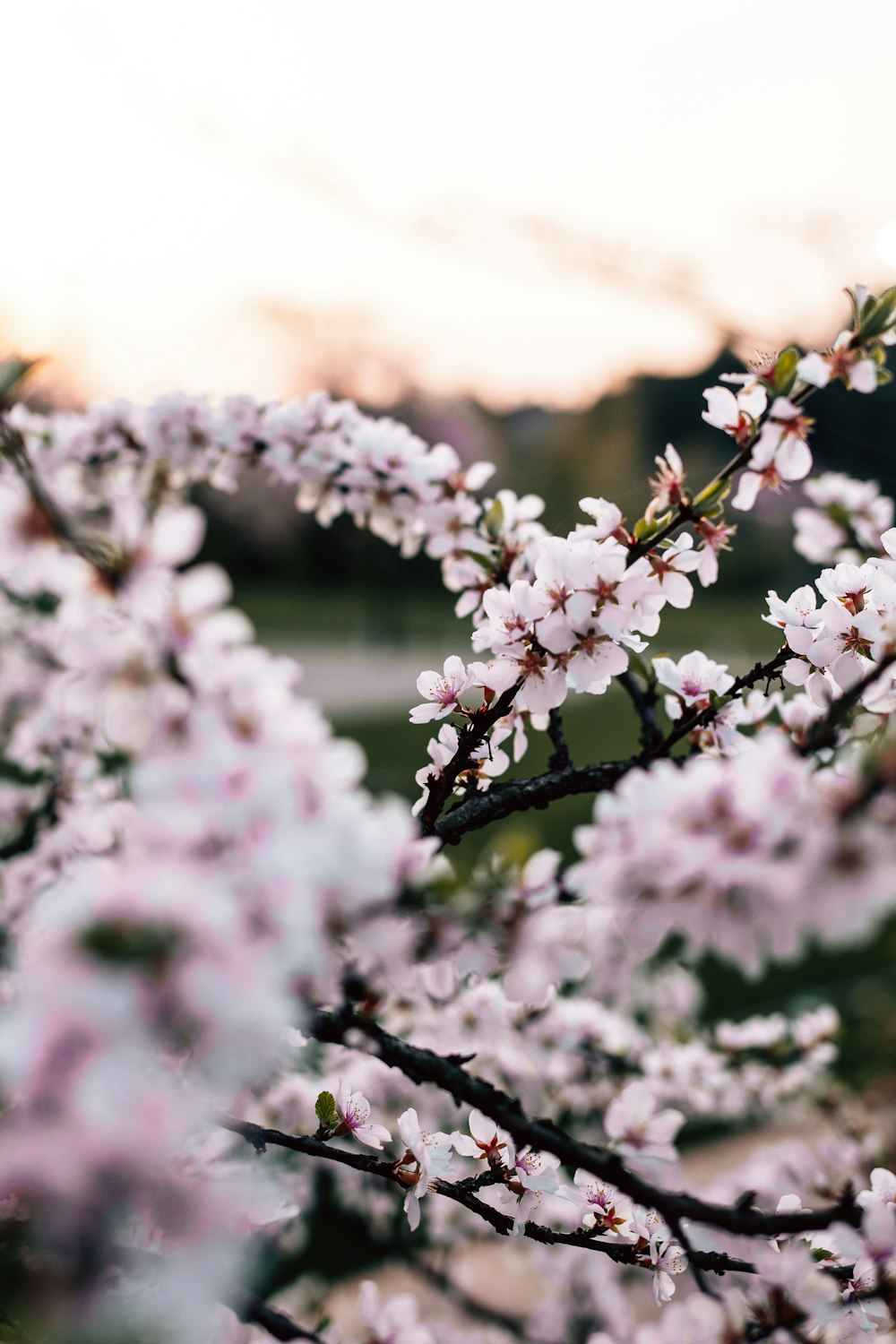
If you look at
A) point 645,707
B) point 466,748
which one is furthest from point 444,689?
point 645,707

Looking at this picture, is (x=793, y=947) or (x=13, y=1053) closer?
(x=13, y=1053)

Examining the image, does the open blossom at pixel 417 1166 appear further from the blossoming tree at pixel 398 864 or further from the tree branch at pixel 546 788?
the tree branch at pixel 546 788

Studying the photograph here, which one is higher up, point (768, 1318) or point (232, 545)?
point (232, 545)

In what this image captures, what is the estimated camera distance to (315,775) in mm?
572

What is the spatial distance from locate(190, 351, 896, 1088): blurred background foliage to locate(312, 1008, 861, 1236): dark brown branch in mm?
717

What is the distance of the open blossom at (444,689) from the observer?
1094 millimetres

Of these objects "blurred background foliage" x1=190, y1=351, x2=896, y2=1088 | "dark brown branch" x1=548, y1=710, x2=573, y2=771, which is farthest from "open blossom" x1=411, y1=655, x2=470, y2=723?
"blurred background foliage" x1=190, y1=351, x2=896, y2=1088

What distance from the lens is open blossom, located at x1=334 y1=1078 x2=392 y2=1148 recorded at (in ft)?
3.56

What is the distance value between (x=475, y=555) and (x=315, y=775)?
825 millimetres

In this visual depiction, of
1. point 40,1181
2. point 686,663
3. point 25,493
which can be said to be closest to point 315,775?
point 40,1181

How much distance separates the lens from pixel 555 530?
1356 millimetres

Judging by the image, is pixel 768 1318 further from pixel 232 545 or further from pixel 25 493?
pixel 232 545

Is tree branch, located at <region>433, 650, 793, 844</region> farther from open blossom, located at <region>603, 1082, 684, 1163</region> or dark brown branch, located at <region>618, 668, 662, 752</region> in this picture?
open blossom, located at <region>603, 1082, 684, 1163</region>

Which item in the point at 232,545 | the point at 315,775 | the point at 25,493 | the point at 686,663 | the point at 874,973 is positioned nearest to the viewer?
the point at 315,775
